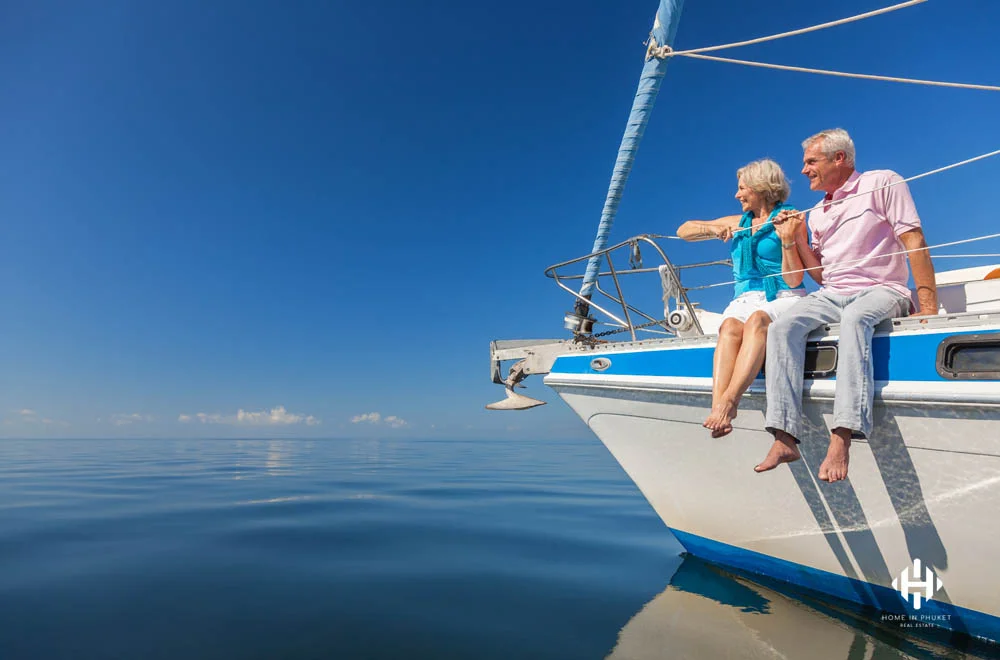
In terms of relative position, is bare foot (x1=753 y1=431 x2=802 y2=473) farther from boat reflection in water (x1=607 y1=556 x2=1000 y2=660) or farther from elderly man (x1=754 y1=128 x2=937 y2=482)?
boat reflection in water (x1=607 y1=556 x2=1000 y2=660)

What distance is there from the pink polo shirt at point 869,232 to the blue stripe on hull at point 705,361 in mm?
375

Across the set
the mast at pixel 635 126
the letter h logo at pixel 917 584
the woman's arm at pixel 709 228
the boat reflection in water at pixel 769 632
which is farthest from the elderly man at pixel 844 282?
the mast at pixel 635 126

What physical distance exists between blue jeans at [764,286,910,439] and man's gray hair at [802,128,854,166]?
31.5 inches

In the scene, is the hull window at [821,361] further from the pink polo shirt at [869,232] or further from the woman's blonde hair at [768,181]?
the woman's blonde hair at [768,181]

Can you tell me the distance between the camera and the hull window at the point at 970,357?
2.41 meters

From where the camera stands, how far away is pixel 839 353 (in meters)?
2.69

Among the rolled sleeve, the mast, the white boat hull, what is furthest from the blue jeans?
the mast

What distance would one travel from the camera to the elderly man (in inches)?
102

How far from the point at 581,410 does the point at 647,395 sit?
0.87 metres

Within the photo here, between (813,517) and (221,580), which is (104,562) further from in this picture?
(813,517)

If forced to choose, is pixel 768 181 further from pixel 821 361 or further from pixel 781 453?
pixel 781 453

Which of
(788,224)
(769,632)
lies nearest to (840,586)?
(769,632)

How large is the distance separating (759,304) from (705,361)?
0.49 m

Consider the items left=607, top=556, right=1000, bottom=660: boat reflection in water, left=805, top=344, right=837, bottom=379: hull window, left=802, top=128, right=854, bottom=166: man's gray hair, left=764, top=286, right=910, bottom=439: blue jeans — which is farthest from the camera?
left=802, top=128, right=854, bottom=166: man's gray hair
